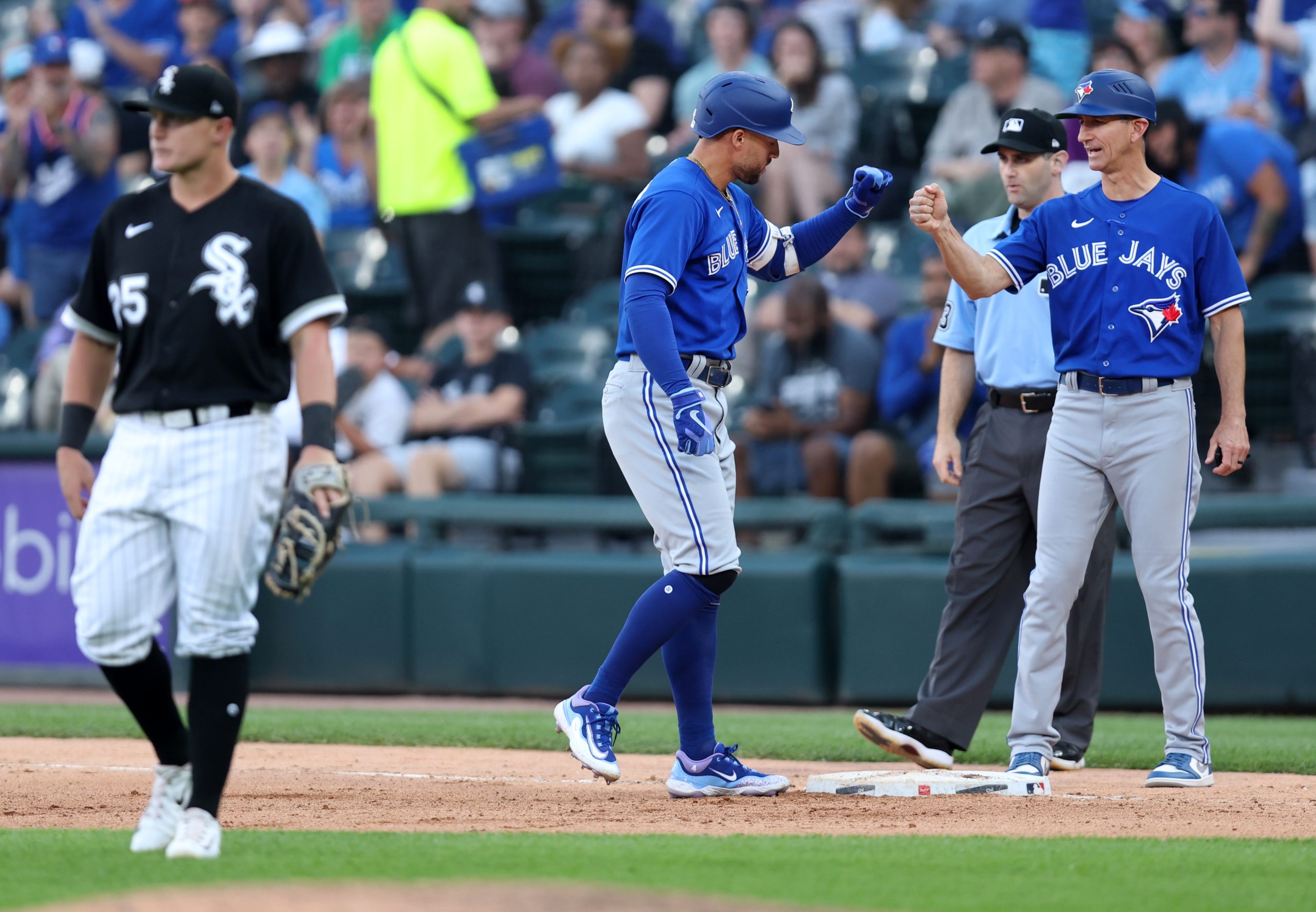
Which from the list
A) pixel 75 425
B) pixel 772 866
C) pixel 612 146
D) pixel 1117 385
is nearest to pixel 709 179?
pixel 1117 385

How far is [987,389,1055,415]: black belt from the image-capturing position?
5.73 metres

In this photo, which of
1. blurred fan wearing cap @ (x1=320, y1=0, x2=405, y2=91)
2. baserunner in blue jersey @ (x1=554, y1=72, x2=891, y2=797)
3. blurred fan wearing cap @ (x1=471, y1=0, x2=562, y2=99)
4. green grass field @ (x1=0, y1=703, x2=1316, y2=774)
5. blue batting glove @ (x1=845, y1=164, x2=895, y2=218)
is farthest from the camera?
blurred fan wearing cap @ (x1=320, y1=0, x2=405, y2=91)

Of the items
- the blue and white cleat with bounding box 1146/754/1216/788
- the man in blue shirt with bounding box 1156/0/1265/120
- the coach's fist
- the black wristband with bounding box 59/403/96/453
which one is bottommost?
the blue and white cleat with bounding box 1146/754/1216/788

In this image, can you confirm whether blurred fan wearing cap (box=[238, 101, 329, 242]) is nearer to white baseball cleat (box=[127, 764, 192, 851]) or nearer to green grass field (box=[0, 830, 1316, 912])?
white baseball cleat (box=[127, 764, 192, 851])

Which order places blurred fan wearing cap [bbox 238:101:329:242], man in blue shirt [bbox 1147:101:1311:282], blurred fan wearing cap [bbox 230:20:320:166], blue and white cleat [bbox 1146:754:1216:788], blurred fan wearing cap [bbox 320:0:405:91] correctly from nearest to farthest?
blue and white cleat [bbox 1146:754:1216:788] < man in blue shirt [bbox 1147:101:1311:282] < blurred fan wearing cap [bbox 238:101:329:242] < blurred fan wearing cap [bbox 320:0:405:91] < blurred fan wearing cap [bbox 230:20:320:166]

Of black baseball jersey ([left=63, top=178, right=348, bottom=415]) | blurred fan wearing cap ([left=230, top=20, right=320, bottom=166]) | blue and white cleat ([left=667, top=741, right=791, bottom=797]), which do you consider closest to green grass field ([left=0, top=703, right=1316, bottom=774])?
blue and white cleat ([left=667, top=741, right=791, bottom=797])

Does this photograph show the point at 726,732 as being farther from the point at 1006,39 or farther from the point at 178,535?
the point at 1006,39

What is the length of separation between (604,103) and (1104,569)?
6481mm

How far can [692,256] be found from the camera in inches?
193

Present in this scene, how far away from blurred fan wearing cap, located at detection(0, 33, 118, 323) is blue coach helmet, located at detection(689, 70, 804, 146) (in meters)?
7.84

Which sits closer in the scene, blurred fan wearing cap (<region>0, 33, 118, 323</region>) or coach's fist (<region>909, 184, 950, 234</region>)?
coach's fist (<region>909, 184, 950, 234</region>)

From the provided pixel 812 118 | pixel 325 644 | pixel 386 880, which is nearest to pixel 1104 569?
pixel 386 880

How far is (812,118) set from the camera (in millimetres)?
10641

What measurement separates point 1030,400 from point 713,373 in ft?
4.48
